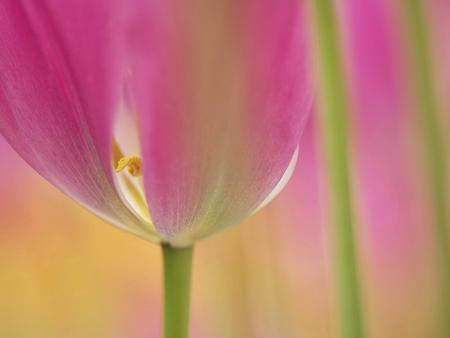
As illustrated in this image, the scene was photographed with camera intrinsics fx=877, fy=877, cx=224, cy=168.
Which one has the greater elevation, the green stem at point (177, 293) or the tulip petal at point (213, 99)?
the tulip petal at point (213, 99)

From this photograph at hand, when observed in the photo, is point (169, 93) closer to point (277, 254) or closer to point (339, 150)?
point (339, 150)

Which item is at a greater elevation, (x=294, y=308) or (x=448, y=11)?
(x=448, y=11)

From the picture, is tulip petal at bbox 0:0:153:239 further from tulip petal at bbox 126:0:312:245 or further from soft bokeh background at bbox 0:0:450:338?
soft bokeh background at bbox 0:0:450:338

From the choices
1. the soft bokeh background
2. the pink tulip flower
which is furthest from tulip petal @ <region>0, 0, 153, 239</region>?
the soft bokeh background

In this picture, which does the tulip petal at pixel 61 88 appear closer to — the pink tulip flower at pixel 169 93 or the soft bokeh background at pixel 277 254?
the pink tulip flower at pixel 169 93

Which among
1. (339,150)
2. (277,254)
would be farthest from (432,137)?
(277,254)

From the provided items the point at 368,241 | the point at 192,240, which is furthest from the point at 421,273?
the point at 192,240

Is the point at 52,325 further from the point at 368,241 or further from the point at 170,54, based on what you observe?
the point at 170,54

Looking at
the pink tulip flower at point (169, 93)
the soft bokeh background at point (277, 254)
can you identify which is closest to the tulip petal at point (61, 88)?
the pink tulip flower at point (169, 93)
